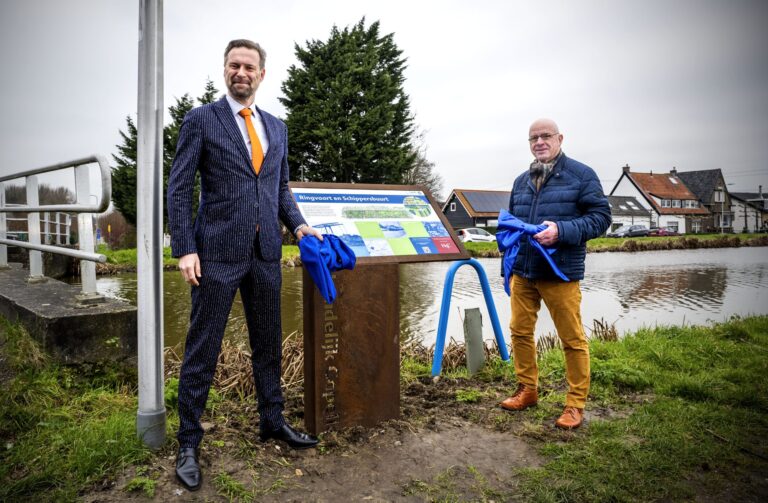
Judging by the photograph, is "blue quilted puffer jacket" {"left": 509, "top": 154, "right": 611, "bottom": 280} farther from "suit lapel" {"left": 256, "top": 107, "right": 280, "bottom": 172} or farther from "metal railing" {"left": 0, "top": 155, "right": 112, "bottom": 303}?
"metal railing" {"left": 0, "top": 155, "right": 112, "bottom": 303}

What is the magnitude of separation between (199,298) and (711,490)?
2.96 meters

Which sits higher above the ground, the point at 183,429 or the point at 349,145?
the point at 349,145

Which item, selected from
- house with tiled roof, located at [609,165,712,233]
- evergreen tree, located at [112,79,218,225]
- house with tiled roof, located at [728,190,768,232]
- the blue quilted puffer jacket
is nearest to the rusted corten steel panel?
the blue quilted puffer jacket

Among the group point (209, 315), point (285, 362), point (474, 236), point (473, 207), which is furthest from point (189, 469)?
point (473, 207)

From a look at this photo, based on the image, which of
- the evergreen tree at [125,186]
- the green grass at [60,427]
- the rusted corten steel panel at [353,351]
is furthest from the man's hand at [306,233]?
the evergreen tree at [125,186]

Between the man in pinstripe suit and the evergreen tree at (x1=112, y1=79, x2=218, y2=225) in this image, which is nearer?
the man in pinstripe suit

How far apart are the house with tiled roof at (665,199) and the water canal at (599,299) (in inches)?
1759

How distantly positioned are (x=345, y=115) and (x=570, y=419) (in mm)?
25526

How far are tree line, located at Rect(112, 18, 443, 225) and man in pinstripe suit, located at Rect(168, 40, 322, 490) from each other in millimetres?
23647

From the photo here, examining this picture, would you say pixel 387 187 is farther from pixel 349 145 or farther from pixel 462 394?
pixel 349 145

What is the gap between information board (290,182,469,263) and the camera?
3393mm

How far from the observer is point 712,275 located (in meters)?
14.5

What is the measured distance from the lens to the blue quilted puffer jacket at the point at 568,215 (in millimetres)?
A: 3430

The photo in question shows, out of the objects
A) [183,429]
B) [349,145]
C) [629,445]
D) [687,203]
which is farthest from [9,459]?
[687,203]
